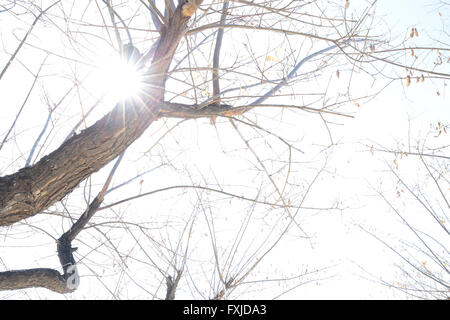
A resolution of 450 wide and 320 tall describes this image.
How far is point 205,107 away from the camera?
225 cm

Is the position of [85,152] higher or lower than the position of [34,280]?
higher

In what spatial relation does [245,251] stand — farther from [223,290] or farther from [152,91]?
[152,91]

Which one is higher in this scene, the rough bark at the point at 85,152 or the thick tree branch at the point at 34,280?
the rough bark at the point at 85,152

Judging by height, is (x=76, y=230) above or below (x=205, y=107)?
below

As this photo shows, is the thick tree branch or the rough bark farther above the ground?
the rough bark

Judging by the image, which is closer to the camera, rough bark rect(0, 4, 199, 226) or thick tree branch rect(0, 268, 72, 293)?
rough bark rect(0, 4, 199, 226)

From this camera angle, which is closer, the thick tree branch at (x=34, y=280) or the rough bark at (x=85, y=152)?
the rough bark at (x=85, y=152)

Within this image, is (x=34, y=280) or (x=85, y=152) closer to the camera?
(x=85, y=152)

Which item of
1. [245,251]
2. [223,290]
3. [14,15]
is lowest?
[223,290]
